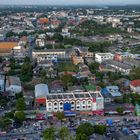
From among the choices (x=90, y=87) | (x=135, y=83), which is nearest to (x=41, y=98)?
(x=90, y=87)

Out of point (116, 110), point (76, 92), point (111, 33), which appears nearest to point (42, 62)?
point (76, 92)

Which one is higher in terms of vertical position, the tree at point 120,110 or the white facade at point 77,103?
the white facade at point 77,103

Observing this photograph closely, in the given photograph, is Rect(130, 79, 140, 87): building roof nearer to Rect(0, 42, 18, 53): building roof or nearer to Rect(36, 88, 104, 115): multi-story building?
Rect(36, 88, 104, 115): multi-story building

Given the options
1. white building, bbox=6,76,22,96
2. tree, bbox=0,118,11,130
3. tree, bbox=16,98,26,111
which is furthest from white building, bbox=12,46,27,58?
tree, bbox=0,118,11,130

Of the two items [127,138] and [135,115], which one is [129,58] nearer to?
[135,115]

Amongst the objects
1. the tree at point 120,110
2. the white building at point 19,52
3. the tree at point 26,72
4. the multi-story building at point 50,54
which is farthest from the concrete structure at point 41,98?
the white building at point 19,52

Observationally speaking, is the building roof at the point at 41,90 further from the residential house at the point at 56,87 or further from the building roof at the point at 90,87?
the building roof at the point at 90,87

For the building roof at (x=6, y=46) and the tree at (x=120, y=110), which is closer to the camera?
the tree at (x=120, y=110)

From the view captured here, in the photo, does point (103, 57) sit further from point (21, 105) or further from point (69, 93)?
point (21, 105)
